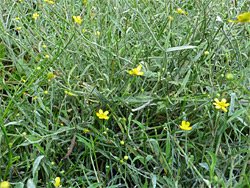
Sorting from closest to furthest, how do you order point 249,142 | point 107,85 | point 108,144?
point 249,142
point 108,144
point 107,85

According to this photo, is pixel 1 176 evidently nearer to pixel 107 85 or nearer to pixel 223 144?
pixel 107 85

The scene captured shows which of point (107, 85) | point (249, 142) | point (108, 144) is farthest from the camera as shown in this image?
point (107, 85)

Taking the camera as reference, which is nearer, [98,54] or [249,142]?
[249,142]

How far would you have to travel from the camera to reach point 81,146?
825 mm

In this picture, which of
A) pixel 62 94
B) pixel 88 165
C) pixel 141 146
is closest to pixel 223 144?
pixel 141 146

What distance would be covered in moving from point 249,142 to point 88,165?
1.41ft

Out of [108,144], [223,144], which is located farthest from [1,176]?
[223,144]

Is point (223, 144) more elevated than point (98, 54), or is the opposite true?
point (98, 54)

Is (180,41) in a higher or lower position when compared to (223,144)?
higher

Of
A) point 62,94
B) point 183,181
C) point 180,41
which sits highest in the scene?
point 180,41

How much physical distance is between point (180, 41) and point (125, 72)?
23 cm

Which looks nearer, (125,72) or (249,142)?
(249,142)

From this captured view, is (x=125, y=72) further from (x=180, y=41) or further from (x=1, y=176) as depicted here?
(x=1, y=176)

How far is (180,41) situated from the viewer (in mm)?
990
